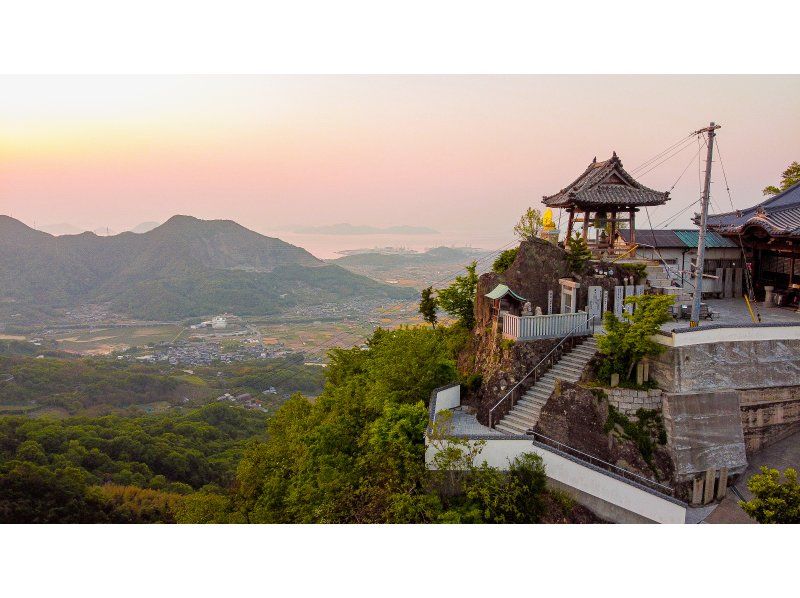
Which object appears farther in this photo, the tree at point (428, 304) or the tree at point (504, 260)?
the tree at point (428, 304)

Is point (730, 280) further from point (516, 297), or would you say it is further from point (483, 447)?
point (483, 447)

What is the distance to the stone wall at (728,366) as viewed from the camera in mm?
11195

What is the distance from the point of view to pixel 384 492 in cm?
1024

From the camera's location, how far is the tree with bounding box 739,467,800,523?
870 centimetres

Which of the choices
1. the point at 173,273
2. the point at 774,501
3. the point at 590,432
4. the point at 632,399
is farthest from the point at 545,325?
the point at 173,273

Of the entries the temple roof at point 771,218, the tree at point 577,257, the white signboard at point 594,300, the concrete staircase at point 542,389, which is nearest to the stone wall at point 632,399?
the concrete staircase at point 542,389

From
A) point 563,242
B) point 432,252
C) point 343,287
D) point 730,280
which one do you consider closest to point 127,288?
point 343,287

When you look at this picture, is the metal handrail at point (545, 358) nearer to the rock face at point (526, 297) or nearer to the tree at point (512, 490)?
the rock face at point (526, 297)

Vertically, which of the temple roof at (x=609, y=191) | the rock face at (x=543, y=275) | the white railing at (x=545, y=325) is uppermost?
the temple roof at (x=609, y=191)

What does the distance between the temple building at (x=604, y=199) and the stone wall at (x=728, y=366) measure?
5435 millimetres

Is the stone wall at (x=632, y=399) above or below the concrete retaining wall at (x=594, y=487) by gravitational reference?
above

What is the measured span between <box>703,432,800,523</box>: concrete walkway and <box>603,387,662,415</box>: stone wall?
2.43 metres

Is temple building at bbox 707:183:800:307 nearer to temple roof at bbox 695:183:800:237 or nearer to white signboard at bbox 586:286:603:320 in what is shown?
temple roof at bbox 695:183:800:237

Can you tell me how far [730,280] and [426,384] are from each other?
12838 millimetres
